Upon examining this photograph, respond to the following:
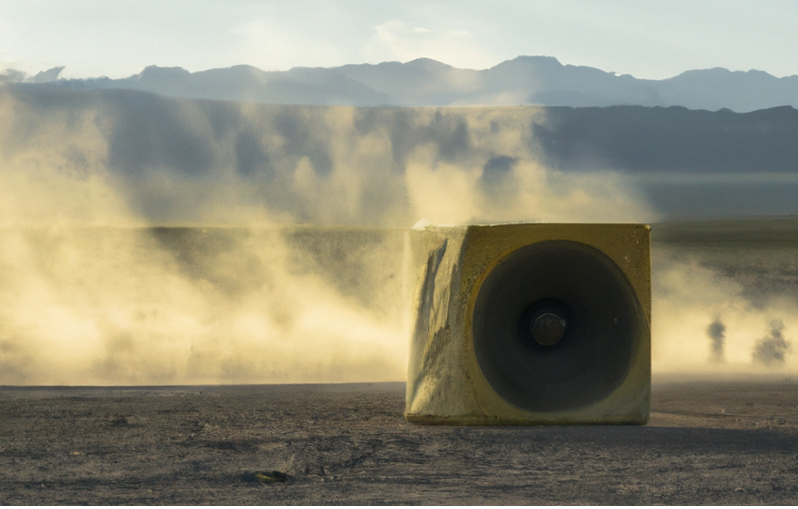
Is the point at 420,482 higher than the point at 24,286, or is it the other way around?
the point at 24,286

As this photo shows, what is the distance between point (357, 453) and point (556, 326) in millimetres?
1997

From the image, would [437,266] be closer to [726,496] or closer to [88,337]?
[726,496]

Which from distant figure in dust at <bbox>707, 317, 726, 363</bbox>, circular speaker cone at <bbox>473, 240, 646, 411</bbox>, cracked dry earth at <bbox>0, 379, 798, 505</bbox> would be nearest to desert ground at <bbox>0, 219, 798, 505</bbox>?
cracked dry earth at <bbox>0, 379, 798, 505</bbox>

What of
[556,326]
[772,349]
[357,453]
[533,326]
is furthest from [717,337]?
[357,453]

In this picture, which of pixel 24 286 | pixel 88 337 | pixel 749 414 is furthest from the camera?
pixel 24 286

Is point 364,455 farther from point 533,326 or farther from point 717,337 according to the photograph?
point 717,337

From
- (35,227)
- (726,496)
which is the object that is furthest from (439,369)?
(35,227)

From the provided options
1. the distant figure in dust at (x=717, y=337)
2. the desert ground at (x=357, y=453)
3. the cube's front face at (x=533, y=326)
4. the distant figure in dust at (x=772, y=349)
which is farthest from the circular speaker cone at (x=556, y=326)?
the distant figure in dust at (x=772, y=349)

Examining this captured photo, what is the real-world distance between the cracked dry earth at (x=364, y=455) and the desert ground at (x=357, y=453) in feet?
0.05

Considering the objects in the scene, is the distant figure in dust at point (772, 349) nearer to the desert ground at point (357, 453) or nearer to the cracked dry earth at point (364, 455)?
the desert ground at point (357, 453)

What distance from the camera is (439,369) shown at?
26.5ft

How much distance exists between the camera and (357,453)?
7184 mm

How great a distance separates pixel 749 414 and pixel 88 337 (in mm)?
9867

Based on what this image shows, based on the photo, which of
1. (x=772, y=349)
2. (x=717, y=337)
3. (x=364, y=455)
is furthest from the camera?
(x=717, y=337)
